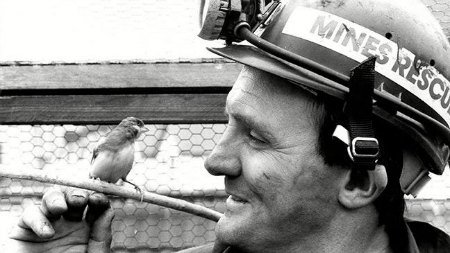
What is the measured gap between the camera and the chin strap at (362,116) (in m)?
1.75

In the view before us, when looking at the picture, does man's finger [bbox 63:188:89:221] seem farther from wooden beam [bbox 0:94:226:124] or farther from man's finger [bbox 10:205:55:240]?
wooden beam [bbox 0:94:226:124]

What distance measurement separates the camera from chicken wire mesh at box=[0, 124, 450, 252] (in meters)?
3.33

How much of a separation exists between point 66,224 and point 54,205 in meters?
0.08

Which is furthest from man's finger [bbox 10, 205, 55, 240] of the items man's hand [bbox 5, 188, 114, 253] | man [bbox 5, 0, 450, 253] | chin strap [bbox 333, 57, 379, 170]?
chin strap [bbox 333, 57, 379, 170]

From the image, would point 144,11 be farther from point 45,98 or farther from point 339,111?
point 339,111

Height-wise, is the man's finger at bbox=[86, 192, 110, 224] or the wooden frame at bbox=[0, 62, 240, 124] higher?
the man's finger at bbox=[86, 192, 110, 224]

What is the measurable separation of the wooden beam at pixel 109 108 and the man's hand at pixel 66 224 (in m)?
0.71

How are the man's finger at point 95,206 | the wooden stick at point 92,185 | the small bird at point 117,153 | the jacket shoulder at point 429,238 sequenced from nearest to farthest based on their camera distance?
the jacket shoulder at point 429,238 < the man's finger at point 95,206 < the wooden stick at point 92,185 < the small bird at point 117,153

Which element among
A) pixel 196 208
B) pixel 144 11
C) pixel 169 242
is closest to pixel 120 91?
pixel 144 11

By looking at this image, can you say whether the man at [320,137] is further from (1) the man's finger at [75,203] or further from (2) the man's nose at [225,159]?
(1) the man's finger at [75,203]

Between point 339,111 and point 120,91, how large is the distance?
1138mm

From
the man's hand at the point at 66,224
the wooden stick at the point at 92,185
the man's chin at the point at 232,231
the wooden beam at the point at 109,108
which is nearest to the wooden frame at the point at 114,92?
the wooden beam at the point at 109,108

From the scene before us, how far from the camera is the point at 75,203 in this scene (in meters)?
2.08

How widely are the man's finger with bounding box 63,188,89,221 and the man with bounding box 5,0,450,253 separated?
37 centimetres
